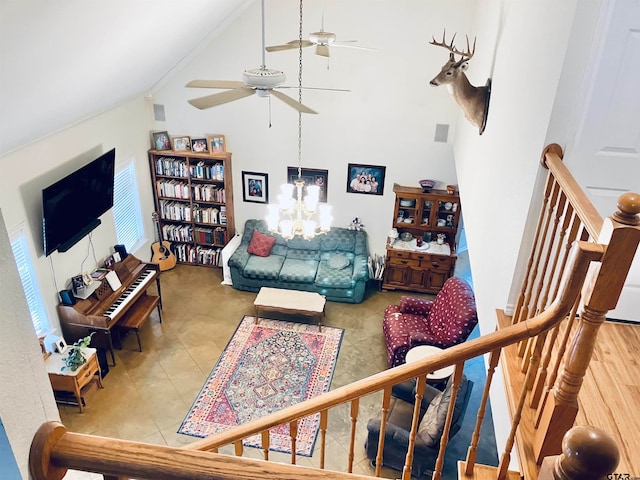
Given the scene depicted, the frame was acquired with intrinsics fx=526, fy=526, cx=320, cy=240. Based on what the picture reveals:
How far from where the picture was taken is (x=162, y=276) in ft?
26.1

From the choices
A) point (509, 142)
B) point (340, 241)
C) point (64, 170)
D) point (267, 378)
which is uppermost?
point (509, 142)

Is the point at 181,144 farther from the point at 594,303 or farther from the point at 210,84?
the point at 594,303

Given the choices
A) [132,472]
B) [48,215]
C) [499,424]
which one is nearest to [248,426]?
[499,424]

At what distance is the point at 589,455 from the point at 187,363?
5842mm

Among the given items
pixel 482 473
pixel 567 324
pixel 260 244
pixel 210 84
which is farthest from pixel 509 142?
pixel 260 244

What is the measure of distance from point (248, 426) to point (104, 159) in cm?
462

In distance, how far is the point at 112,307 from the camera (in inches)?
239

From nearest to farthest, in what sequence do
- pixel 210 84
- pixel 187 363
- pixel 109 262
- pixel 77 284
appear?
pixel 210 84 < pixel 77 284 < pixel 187 363 < pixel 109 262

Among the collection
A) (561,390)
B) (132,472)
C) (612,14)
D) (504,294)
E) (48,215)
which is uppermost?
(612,14)

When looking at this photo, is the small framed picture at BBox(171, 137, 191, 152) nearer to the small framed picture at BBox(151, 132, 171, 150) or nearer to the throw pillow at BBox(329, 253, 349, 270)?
the small framed picture at BBox(151, 132, 171, 150)

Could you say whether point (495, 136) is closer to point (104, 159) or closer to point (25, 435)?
point (25, 435)

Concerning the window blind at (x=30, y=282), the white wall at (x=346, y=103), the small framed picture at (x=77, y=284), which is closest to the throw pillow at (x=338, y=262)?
the white wall at (x=346, y=103)

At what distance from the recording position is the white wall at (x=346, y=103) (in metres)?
6.69

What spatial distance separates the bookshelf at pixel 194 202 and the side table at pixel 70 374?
9.56 feet
